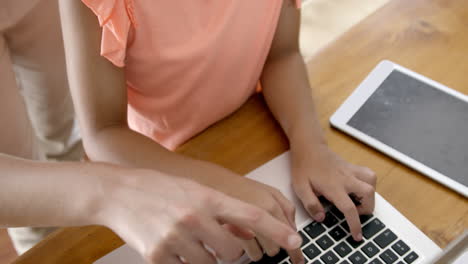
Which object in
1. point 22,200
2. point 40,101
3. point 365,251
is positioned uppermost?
point 22,200

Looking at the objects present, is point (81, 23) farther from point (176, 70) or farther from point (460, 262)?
point (460, 262)

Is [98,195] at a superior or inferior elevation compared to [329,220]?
superior

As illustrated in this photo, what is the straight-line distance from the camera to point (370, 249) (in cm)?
56

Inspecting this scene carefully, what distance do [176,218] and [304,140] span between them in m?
0.25

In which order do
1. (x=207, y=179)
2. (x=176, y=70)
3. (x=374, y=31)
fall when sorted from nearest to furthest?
(x=207, y=179)
(x=176, y=70)
(x=374, y=31)

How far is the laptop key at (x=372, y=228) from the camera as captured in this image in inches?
22.5

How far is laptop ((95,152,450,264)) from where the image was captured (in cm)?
55

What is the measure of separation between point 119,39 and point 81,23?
46mm

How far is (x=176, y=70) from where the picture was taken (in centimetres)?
70

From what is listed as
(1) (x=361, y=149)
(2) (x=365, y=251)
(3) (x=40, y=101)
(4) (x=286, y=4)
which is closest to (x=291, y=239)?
(2) (x=365, y=251)

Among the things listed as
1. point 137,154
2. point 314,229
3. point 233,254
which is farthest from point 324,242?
point 137,154

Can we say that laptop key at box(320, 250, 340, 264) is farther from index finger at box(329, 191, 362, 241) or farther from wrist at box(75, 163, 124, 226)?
wrist at box(75, 163, 124, 226)

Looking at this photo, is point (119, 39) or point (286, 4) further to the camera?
point (286, 4)

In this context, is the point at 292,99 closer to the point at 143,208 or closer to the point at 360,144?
the point at 360,144
